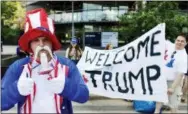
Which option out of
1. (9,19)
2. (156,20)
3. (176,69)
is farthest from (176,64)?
(9,19)

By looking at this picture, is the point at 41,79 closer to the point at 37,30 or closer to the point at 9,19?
the point at 37,30

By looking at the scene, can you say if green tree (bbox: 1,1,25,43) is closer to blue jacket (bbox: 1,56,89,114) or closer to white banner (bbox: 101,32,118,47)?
white banner (bbox: 101,32,118,47)

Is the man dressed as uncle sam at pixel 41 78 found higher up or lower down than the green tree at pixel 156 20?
higher up

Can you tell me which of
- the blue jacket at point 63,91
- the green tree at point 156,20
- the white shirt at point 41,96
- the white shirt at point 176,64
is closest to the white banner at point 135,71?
the white shirt at point 176,64

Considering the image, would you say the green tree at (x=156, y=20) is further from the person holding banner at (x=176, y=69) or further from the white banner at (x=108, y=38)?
the person holding banner at (x=176, y=69)

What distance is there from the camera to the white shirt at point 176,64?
703 cm

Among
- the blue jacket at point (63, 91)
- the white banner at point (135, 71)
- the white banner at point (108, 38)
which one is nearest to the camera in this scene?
the blue jacket at point (63, 91)

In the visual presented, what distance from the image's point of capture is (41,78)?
2.17 m

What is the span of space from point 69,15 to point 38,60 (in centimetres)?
2892

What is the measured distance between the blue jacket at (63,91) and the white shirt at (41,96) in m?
0.10

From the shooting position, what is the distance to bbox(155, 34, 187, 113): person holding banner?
700cm

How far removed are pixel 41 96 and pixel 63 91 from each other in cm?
14

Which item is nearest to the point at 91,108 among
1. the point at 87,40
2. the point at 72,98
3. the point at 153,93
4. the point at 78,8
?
the point at 153,93

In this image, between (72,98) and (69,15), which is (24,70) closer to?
(72,98)
